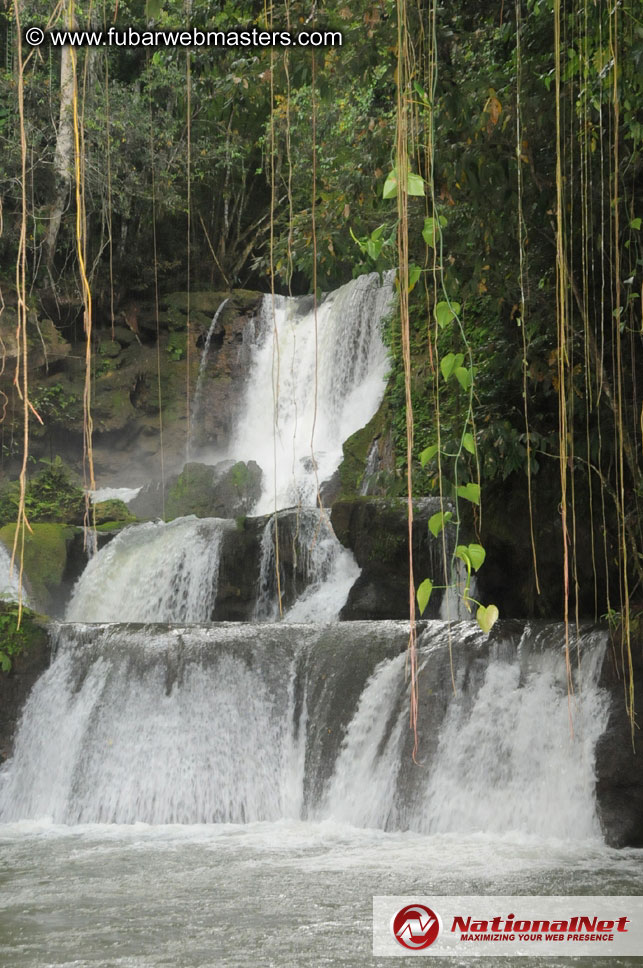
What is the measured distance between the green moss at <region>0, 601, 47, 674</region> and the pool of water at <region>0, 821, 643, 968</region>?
1.88 meters

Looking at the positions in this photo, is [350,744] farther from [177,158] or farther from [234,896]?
[177,158]

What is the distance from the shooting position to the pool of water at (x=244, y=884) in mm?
4121

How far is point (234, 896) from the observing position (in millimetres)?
4922

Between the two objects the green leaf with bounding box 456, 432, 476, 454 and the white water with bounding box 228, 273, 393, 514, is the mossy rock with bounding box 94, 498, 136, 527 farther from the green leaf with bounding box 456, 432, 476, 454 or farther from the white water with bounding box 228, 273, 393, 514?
the green leaf with bounding box 456, 432, 476, 454

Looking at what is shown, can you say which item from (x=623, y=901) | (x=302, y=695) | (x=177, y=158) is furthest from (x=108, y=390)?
(x=623, y=901)

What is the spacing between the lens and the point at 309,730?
7344mm

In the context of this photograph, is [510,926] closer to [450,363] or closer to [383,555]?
[450,363]

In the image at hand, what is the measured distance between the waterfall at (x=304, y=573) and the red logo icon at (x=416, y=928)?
19.4 feet

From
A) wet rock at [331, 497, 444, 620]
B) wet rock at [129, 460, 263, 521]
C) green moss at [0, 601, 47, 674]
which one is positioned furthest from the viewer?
wet rock at [129, 460, 263, 521]

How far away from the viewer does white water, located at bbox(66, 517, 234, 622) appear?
36.8ft

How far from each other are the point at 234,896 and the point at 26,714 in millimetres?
3954

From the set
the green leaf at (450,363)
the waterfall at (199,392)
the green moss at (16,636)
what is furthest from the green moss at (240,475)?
the green leaf at (450,363)

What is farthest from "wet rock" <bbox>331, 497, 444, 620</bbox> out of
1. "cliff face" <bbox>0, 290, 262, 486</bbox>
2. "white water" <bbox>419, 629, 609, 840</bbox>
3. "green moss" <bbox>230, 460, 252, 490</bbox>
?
"cliff face" <bbox>0, 290, 262, 486</bbox>

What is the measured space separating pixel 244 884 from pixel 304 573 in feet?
19.3
